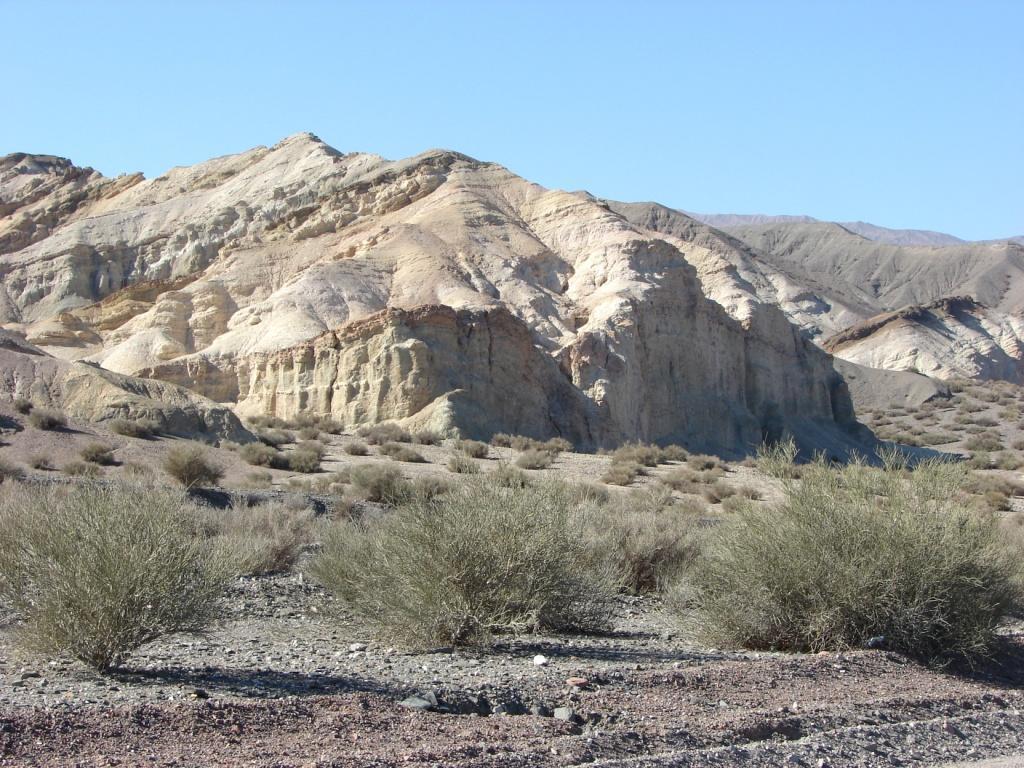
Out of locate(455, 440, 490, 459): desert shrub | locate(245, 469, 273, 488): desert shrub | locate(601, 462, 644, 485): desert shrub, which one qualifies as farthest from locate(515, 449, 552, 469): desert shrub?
locate(245, 469, 273, 488): desert shrub

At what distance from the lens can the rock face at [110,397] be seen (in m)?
31.0

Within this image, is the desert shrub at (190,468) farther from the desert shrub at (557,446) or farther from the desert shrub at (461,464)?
the desert shrub at (557,446)

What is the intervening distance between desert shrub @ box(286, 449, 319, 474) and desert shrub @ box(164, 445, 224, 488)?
3470 mm

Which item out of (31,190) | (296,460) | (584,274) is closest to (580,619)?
(296,460)

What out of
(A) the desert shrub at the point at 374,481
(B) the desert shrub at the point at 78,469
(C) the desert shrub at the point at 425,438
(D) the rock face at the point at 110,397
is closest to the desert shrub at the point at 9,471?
(B) the desert shrub at the point at 78,469

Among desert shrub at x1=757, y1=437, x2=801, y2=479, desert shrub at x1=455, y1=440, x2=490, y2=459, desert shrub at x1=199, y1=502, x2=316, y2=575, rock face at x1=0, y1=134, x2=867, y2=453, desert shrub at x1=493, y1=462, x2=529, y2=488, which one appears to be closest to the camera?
desert shrub at x1=757, y1=437, x2=801, y2=479

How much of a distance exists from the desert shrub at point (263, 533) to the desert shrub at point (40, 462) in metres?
6.79

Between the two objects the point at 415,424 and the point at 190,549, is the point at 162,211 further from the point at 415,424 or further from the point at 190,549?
the point at 190,549

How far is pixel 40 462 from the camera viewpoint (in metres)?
25.1

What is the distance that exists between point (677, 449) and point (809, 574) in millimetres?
28364

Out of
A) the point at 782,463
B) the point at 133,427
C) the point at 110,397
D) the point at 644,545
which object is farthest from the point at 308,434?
the point at 782,463

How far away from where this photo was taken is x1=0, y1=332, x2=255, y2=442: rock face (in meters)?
31.0

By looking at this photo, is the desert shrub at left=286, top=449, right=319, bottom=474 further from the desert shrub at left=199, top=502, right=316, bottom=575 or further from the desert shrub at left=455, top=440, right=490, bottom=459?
the desert shrub at left=199, top=502, right=316, bottom=575

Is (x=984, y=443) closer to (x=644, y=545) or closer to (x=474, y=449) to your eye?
(x=474, y=449)
